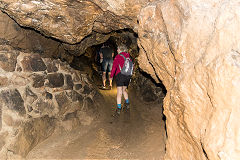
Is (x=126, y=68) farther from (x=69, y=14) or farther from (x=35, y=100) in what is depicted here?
(x=35, y=100)

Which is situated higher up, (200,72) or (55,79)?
(200,72)

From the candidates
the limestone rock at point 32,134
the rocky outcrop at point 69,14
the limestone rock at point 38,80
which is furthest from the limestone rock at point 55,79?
the rocky outcrop at point 69,14

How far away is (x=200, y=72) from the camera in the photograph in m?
2.19

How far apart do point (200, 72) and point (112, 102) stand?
15.7ft

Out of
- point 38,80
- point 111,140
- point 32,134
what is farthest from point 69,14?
point 111,140

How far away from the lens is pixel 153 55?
3494 mm

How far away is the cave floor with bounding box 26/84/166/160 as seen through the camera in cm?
384

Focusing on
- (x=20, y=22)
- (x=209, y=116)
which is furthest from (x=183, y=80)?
(x=20, y=22)

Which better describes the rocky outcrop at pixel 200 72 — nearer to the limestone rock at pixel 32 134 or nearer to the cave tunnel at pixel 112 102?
the cave tunnel at pixel 112 102

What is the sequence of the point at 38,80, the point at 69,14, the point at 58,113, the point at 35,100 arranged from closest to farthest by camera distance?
the point at 69,14, the point at 35,100, the point at 38,80, the point at 58,113

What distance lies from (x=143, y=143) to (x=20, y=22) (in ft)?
11.6

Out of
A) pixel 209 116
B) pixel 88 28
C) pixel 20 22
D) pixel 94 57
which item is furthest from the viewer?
pixel 94 57

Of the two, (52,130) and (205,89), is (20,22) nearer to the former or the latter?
(52,130)

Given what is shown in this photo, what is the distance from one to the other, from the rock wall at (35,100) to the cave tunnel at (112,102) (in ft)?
0.07
